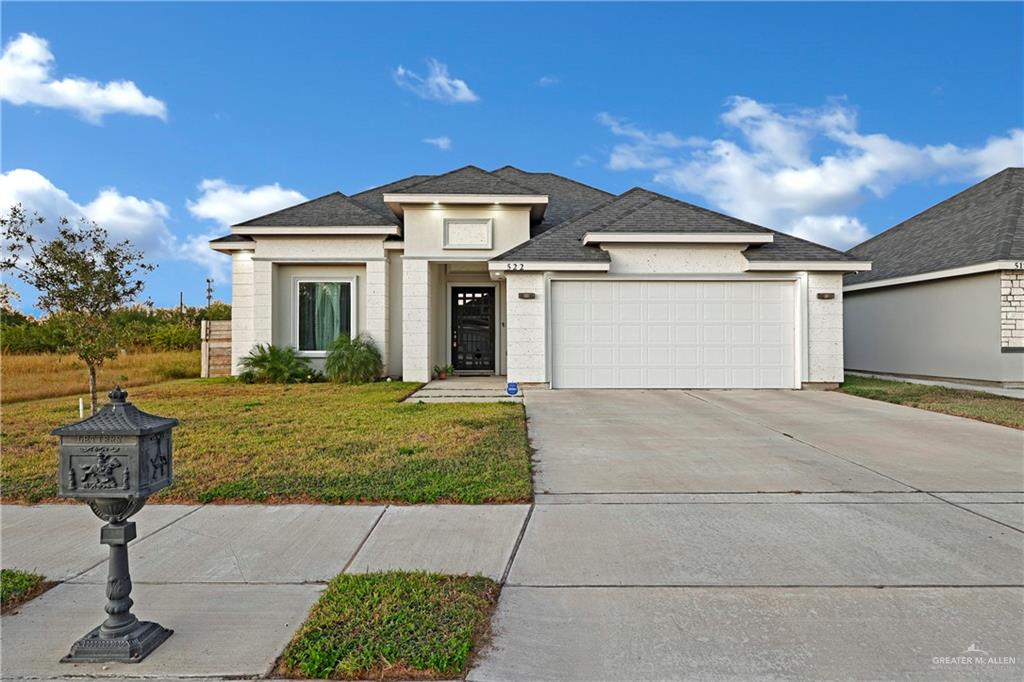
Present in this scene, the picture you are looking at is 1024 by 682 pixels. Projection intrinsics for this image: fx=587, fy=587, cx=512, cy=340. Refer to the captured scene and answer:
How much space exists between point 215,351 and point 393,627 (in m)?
15.2

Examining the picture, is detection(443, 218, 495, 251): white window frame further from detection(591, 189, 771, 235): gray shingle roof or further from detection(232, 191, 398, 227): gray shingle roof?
detection(591, 189, 771, 235): gray shingle roof

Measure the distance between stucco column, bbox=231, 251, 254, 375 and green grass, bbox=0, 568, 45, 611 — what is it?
11584 millimetres

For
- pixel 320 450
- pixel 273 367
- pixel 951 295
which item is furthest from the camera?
pixel 951 295

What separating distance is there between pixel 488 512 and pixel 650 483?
1.67 metres

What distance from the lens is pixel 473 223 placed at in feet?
45.8

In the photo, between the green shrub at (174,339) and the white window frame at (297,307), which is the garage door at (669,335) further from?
the green shrub at (174,339)

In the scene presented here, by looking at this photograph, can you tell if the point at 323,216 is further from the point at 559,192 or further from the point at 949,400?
the point at 949,400

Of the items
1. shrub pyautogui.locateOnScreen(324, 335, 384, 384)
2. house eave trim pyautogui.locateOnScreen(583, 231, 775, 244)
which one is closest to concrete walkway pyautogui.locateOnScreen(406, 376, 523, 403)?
shrub pyautogui.locateOnScreen(324, 335, 384, 384)

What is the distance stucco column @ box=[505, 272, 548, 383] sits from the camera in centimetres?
1233

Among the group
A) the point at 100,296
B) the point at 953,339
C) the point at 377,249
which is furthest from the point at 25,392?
Answer: the point at 953,339

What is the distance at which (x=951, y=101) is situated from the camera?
53.1ft

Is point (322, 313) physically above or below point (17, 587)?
above

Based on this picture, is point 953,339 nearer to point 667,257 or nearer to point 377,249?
point 667,257

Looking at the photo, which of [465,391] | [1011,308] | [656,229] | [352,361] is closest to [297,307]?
[352,361]
